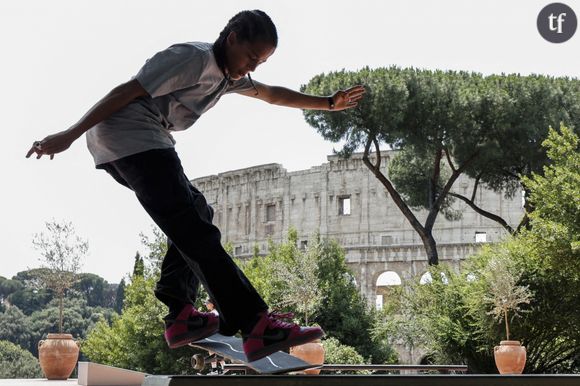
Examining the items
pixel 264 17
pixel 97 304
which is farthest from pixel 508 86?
pixel 97 304

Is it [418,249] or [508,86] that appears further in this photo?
[418,249]

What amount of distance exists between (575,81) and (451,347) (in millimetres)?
13296

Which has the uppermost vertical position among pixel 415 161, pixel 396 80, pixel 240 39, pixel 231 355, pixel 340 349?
pixel 396 80

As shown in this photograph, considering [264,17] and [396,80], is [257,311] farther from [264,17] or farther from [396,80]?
[396,80]

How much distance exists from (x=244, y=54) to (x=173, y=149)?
389mm

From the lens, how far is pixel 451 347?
21.6 metres

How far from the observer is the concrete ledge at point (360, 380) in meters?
1.89

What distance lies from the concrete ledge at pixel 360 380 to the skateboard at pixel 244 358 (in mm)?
393

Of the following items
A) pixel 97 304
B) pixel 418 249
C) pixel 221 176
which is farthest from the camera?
pixel 97 304

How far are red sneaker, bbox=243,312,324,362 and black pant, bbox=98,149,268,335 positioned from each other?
0.11 feet

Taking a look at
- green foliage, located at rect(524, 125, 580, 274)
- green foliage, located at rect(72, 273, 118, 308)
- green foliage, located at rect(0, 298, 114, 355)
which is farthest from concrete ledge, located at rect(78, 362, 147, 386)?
green foliage, located at rect(72, 273, 118, 308)

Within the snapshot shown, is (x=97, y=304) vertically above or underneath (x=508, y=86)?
underneath

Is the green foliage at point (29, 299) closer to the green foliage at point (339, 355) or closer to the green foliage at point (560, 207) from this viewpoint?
the green foliage at point (339, 355)

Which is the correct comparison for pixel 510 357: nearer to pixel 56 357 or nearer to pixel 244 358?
pixel 56 357
